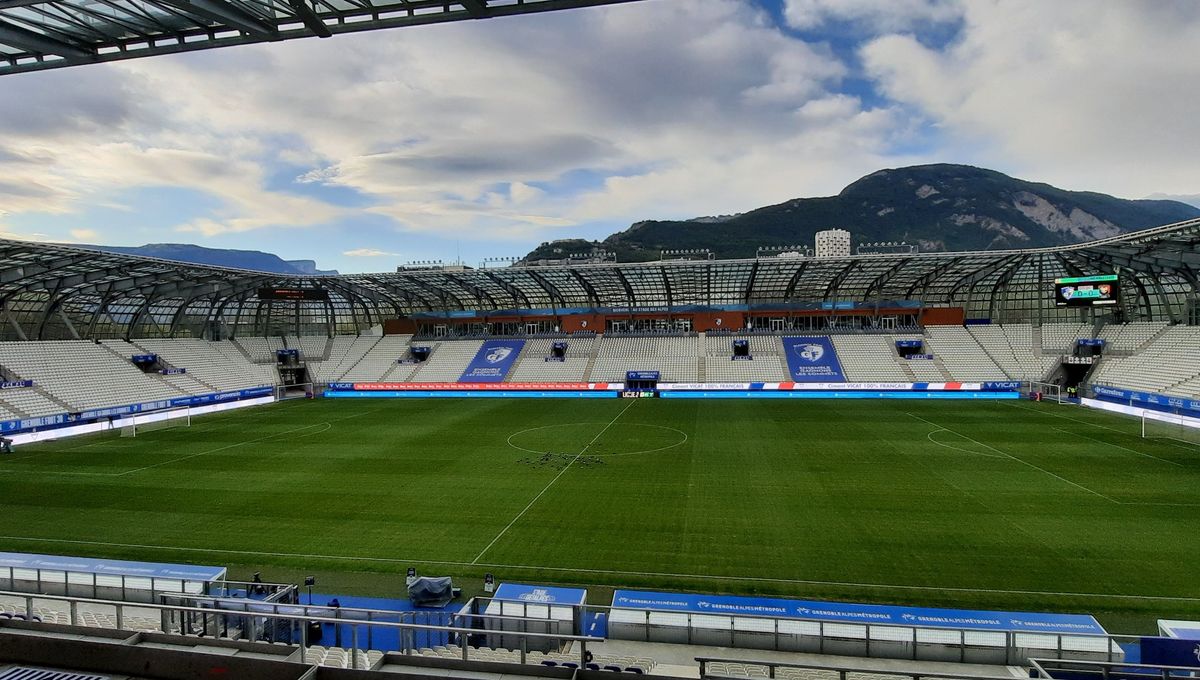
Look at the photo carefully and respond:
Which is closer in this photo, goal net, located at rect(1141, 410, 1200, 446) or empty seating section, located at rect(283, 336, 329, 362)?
goal net, located at rect(1141, 410, 1200, 446)

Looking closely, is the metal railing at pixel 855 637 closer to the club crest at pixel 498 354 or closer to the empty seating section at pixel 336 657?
the empty seating section at pixel 336 657

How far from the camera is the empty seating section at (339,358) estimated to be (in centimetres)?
5512

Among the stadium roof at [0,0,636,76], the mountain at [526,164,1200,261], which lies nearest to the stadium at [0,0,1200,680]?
the stadium roof at [0,0,636,76]

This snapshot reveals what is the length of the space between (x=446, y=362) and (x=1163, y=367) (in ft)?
175

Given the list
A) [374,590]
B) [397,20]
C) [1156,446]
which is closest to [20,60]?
[397,20]

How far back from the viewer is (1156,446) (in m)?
26.3

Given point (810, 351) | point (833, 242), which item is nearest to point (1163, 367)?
point (810, 351)

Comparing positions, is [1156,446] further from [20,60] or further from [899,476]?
[20,60]

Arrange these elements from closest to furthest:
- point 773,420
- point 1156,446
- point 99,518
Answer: point 99,518 → point 1156,446 → point 773,420

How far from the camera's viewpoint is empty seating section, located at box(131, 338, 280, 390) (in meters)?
47.1

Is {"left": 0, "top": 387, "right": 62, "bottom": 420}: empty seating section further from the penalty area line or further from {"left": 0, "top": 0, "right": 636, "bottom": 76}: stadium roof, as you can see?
{"left": 0, "top": 0, "right": 636, "bottom": 76}: stadium roof

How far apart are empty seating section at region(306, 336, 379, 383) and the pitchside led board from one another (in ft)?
190

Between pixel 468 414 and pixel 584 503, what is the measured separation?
21568 millimetres

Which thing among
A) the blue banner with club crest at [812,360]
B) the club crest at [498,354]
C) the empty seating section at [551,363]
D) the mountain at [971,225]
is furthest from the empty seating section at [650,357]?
the mountain at [971,225]
